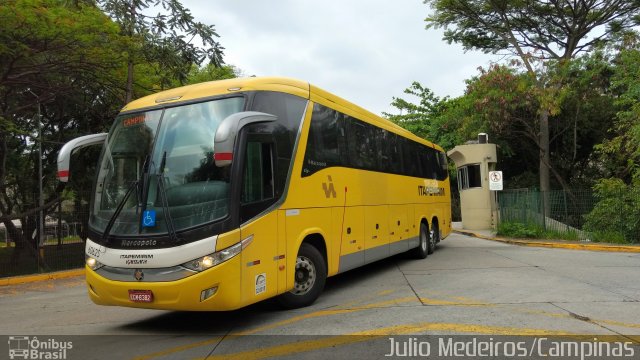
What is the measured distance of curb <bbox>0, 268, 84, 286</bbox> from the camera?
12391mm

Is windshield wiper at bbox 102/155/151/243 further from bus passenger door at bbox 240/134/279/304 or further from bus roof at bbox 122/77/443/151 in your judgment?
bus passenger door at bbox 240/134/279/304

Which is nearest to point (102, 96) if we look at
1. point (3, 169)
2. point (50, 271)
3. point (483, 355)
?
point (3, 169)

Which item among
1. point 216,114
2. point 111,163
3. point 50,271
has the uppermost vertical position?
point 216,114

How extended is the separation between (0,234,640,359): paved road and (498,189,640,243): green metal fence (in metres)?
7.81

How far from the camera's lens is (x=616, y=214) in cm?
1817

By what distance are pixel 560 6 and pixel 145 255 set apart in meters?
27.3

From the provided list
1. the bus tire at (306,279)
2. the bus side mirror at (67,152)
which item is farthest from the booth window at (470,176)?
the bus side mirror at (67,152)

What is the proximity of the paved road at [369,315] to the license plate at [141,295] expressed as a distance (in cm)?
55

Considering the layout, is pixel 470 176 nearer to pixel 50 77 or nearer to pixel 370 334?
pixel 50 77

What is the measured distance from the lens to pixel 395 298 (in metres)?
8.05

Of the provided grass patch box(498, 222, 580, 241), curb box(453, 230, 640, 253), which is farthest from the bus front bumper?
grass patch box(498, 222, 580, 241)

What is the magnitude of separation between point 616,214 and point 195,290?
1758 centimetres

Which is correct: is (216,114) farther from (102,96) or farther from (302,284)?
(102,96)
